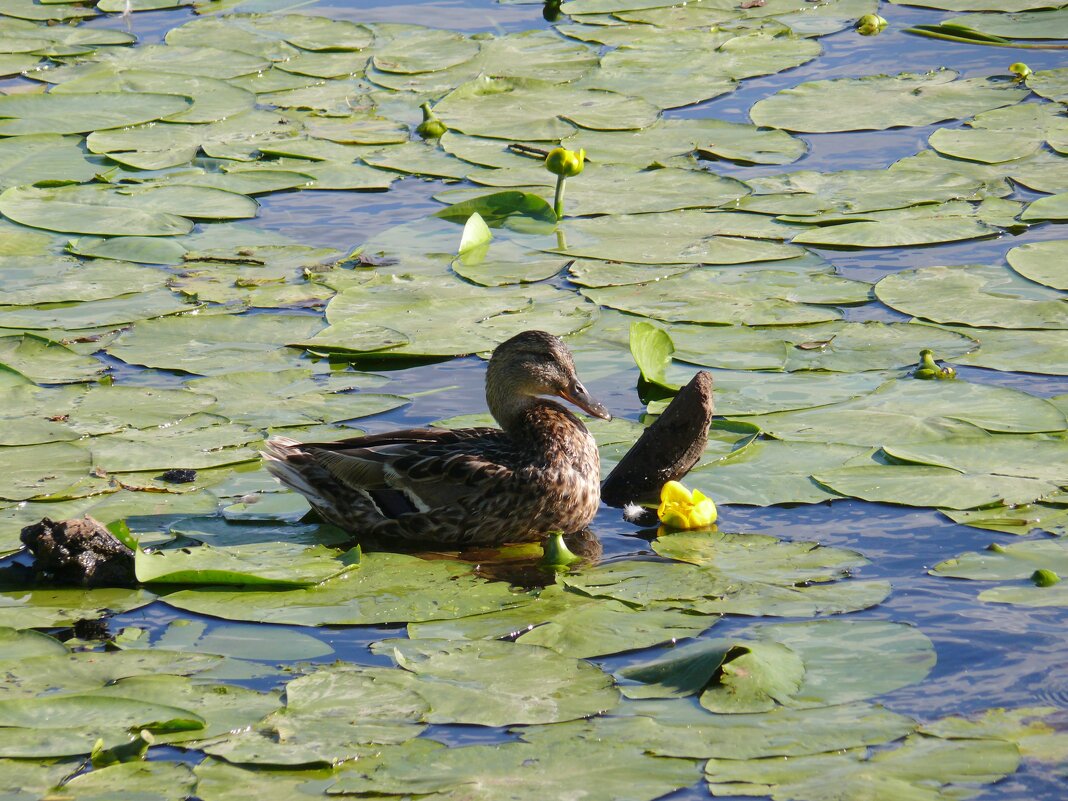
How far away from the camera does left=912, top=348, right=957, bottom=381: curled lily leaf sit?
6.50 meters

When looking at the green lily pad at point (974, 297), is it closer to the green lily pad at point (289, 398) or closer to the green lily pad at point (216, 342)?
the green lily pad at point (289, 398)

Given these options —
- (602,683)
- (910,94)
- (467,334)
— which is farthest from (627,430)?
(910,94)

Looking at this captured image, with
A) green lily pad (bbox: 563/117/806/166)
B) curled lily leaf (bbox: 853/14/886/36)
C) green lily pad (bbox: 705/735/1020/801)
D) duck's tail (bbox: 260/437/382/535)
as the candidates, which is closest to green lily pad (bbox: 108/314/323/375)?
duck's tail (bbox: 260/437/382/535)

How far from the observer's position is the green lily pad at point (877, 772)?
3873mm

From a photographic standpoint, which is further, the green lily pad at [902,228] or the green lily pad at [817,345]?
the green lily pad at [902,228]

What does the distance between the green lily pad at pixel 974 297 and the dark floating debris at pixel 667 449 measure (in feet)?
5.80

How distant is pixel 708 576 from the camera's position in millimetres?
5203

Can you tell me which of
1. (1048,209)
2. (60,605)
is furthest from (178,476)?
(1048,209)

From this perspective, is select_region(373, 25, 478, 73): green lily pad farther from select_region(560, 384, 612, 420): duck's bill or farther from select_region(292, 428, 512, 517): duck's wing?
select_region(292, 428, 512, 517): duck's wing

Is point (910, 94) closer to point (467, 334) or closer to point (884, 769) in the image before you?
point (467, 334)

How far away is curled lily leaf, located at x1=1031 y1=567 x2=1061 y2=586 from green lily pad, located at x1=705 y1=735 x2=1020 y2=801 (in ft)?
3.23

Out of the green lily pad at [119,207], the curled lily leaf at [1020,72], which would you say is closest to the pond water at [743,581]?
the green lily pad at [119,207]

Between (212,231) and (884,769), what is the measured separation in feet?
18.0

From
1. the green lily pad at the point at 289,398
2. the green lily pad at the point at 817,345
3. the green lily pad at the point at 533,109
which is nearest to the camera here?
the green lily pad at the point at 289,398
